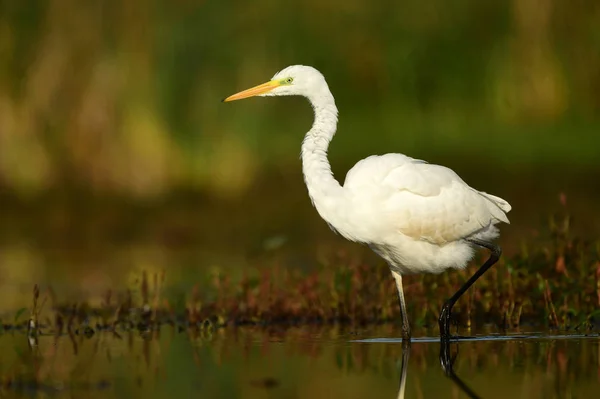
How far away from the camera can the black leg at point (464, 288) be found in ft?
31.2

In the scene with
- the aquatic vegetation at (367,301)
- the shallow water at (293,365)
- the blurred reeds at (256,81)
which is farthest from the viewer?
the blurred reeds at (256,81)

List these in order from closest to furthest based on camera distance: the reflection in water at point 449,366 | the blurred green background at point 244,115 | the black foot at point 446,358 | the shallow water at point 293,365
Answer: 1. the reflection in water at point 449,366
2. the shallow water at point 293,365
3. the black foot at point 446,358
4. the blurred green background at point 244,115

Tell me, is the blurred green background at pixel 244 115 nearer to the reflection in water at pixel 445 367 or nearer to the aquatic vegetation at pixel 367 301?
the aquatic vegetation at pixel 367 301

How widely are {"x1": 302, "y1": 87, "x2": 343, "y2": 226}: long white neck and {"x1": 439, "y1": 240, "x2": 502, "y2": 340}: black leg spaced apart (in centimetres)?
102

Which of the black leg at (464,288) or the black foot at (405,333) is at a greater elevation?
the black leg at (464,288)

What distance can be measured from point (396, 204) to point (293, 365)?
4.38ft

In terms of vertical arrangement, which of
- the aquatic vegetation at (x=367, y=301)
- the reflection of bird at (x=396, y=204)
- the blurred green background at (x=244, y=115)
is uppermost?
the blurred green background at (x=244, y=115)

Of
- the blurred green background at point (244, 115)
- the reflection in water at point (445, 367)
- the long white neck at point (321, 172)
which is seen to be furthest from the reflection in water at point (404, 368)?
the blurred green background at point (244, 115)

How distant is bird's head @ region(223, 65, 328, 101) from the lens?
31.3 ft

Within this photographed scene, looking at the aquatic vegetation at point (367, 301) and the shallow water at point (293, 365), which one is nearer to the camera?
the shallow water at point (293, 365)

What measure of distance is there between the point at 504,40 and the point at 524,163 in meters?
1.89

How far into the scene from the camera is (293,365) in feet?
27.9

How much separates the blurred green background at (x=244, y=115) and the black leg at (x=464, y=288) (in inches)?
161

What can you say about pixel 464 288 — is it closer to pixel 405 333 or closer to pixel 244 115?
pixel 405 333
